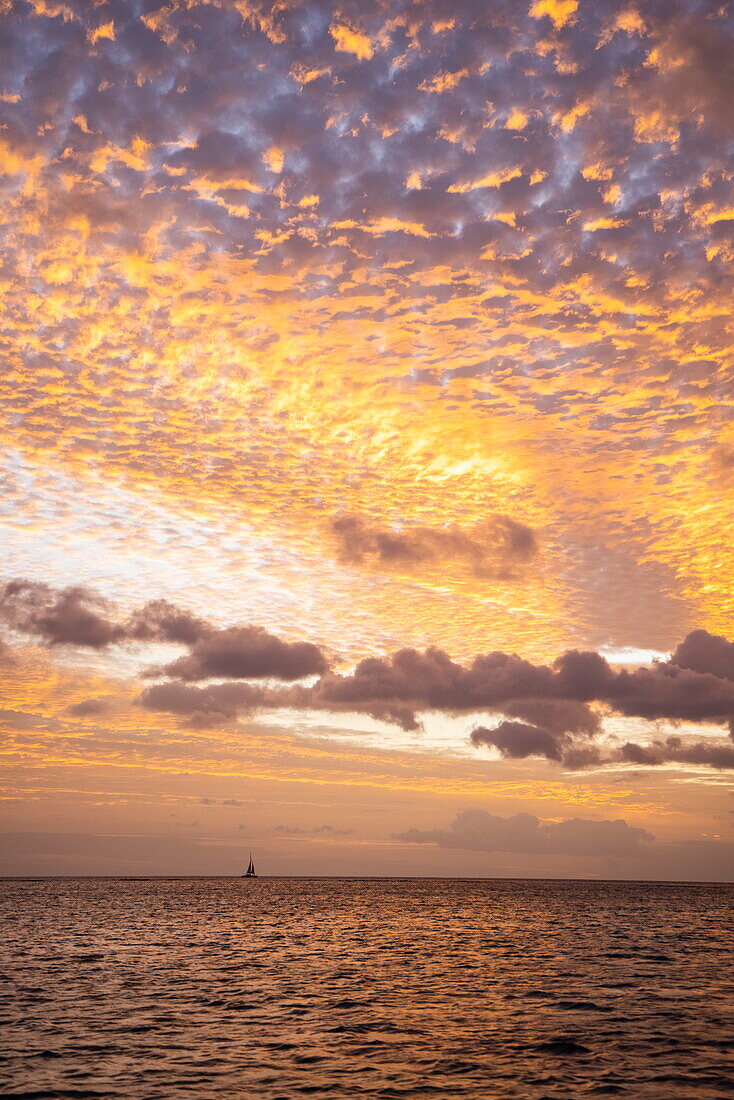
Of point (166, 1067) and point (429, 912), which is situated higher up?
point (166, 1067)

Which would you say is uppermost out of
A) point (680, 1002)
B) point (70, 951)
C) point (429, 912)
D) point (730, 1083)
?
point (730, 1083)

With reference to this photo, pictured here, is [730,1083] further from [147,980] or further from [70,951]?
[70,951]

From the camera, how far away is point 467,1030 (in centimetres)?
3725

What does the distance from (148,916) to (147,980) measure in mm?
81334

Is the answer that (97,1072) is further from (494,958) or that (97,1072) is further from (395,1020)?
(494,958)

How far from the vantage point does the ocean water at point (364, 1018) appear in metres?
28.5

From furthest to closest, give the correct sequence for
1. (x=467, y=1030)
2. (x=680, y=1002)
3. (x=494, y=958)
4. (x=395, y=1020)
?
(x=494, y=958) → (x=680, y=1002) → (x=395, y=1020) → (x=467, y=1030)

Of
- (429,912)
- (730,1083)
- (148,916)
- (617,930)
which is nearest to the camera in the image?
(730,1083)

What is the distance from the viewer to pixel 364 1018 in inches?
1576

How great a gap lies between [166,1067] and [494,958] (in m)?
45.8

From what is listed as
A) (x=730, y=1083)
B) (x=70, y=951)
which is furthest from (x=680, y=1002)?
(x=70, y=951)

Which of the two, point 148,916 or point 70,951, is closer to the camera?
point 70,951

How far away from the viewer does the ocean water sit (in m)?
28.5

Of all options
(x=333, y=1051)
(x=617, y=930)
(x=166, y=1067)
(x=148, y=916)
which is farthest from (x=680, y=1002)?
(x=148, y=916)
